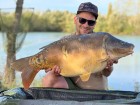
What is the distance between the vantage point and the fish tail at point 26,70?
139 inches

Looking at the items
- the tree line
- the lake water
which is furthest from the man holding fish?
the tree line

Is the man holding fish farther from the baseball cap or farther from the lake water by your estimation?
the lake water

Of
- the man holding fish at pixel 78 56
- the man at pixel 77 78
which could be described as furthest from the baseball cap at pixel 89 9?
the man holding fish at pixel 78 56

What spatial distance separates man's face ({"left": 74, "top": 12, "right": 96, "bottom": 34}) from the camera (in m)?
4.09

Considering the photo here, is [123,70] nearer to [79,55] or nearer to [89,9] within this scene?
[89,9]

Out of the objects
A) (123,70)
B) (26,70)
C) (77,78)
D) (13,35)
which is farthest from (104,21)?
(26,70)

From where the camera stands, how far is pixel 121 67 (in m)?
12.7

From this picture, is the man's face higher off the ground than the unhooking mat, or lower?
higher

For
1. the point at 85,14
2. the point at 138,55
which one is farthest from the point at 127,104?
the point at 138,55

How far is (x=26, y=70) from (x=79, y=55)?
0.43 metres

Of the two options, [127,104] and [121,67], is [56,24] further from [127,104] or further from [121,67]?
[127,104]

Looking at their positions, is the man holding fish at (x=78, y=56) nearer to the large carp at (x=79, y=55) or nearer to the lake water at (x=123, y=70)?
the large carp at (x=79, y=55)

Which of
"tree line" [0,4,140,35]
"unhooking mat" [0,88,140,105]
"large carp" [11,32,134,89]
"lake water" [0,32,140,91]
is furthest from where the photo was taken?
"tree line" [0,4,140,35]

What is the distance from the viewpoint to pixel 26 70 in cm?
355
